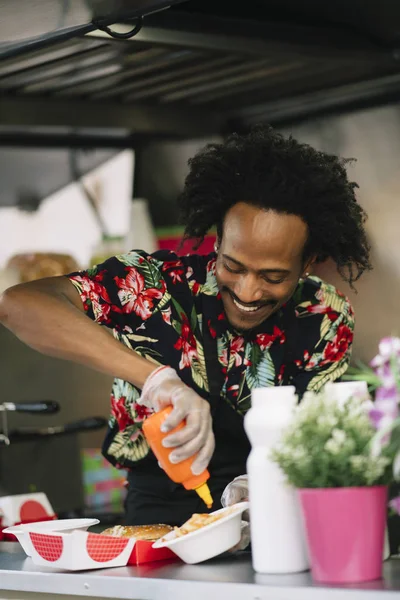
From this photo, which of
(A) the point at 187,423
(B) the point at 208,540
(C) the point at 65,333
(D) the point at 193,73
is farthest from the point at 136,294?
(D) the point at 193,73

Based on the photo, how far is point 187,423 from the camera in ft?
6.13

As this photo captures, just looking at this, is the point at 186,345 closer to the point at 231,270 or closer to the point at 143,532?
the point at 231,270

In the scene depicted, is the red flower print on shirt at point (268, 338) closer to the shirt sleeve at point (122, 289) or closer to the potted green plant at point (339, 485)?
the shirt sleeve at point (122, 289)

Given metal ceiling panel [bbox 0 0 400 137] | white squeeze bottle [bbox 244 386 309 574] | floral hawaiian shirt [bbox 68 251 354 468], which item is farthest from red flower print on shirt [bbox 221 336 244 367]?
metal ceiling panel [bbox 0 0 400 137]

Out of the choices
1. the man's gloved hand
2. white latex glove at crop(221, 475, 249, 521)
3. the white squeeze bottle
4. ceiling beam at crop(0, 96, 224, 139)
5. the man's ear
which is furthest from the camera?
ceiling beam at crop(0, 96, 224, 139)

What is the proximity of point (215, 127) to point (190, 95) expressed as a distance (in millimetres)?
234

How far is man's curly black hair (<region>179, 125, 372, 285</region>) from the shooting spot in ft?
7.86

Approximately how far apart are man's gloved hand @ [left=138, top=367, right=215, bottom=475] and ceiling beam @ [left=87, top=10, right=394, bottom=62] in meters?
1.51

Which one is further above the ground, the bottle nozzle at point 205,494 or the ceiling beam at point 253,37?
the ceiling beam at point 253,37

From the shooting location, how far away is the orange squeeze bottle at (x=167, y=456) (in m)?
1.85

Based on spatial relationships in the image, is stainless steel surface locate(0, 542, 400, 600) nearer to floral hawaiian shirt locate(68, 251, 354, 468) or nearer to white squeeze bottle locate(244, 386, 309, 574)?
white squeeze bottle locate(244, 386, 309, 574)

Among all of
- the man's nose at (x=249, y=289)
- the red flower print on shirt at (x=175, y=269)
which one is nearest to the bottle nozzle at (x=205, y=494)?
the man's nose at (x=249, y=289)

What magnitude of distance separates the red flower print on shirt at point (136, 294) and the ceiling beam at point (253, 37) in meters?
0.91

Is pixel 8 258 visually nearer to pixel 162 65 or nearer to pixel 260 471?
pixel 162 65
